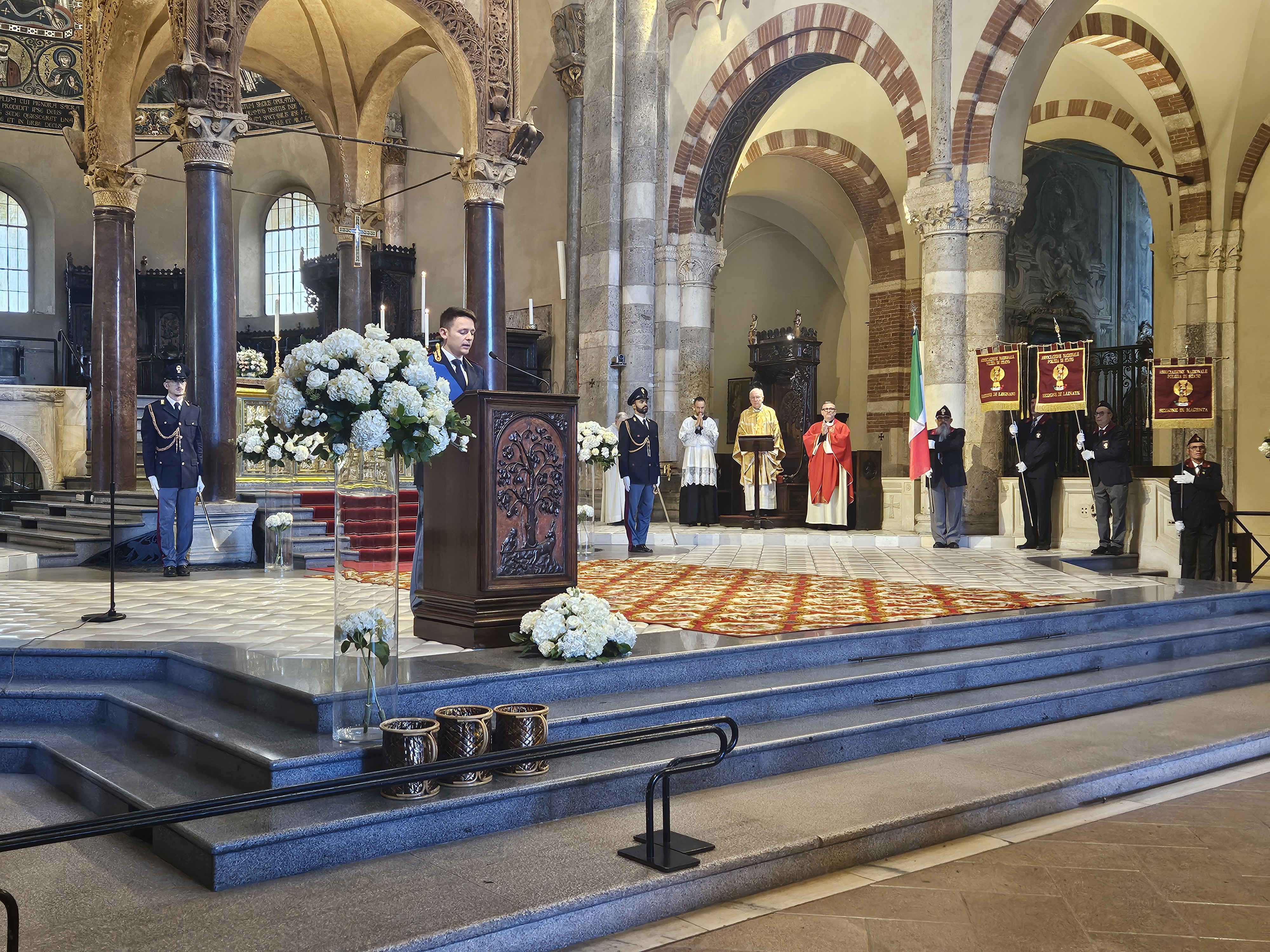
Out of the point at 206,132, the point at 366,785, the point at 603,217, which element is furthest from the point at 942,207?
the point at 366,785

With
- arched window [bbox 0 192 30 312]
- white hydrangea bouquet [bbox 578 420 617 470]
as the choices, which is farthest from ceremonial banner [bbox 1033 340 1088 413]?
arched window [bbox 0 192 30 312]

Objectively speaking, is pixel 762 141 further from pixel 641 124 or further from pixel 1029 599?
pixel 1029 599

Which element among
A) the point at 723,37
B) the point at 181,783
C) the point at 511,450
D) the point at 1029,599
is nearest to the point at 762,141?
the point at 723,37

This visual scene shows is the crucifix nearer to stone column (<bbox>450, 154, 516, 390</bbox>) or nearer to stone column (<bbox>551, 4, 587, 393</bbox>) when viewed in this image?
stone column (<bbox>450, 154, 516, 390</bbox>)

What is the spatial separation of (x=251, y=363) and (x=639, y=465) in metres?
6.32

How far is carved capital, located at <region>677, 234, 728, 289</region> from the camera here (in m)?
15.3

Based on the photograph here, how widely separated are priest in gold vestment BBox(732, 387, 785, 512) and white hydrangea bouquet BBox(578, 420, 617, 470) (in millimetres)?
4554

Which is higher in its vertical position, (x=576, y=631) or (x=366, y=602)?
(x=366, y=602)

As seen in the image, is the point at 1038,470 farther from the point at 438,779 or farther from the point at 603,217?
the point at 438,779

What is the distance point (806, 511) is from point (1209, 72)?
26.2 ft

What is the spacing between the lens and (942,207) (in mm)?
11734

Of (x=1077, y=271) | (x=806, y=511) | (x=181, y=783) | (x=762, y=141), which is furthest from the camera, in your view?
(x=1077, y=271)

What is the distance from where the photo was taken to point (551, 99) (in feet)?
54.0

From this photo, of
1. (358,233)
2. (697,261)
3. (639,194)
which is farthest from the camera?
(697,261)
